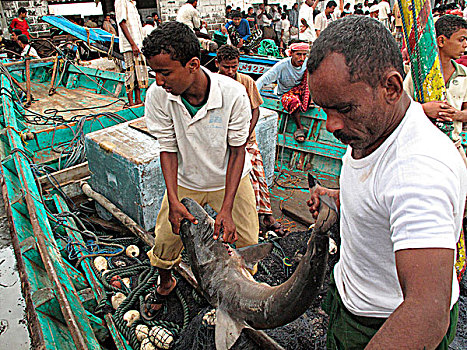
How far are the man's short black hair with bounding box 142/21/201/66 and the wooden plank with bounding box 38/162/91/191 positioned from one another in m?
2.76

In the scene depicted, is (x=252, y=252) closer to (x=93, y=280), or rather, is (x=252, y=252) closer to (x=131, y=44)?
(x=93, y=280)

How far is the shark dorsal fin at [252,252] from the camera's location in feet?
8.22

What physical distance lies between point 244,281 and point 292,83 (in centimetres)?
451

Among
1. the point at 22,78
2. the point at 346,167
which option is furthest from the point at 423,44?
the point at 22,78

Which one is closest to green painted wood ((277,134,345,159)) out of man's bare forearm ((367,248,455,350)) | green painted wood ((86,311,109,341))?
green painted wood ((86,311,109,341))

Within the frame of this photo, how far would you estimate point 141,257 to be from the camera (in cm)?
384

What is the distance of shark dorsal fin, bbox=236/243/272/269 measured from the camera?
2506mm

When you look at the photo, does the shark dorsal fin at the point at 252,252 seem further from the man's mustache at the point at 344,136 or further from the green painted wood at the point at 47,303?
the man's mustache at the point at 344,136

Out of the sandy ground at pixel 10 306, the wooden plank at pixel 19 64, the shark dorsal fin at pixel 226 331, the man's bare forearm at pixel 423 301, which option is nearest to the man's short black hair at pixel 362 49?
the man's bare forearm at pixel 423 301

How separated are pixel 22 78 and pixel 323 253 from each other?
10.3 meters

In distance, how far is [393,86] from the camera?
3.32ft

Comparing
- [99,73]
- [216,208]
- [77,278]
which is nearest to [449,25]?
[216,208]

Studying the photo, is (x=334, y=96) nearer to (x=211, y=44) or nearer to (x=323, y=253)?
(x=323, y=253)

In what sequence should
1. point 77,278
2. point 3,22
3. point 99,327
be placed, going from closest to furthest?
point 99,327 < point 77,278 < point 3,22
